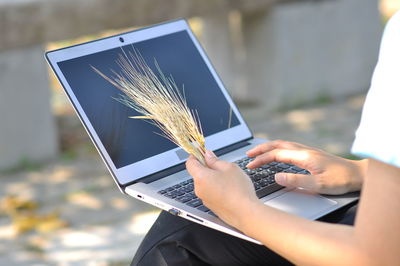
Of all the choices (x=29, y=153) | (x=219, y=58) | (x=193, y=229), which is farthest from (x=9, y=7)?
(x=193, y=229)

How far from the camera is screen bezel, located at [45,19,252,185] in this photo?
1.92 meters

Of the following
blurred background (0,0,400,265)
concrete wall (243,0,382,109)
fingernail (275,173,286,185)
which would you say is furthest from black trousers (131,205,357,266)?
concrete wall (243,0,382,109)

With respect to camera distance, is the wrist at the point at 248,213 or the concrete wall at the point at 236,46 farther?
the concrete wall at the point at 236,46

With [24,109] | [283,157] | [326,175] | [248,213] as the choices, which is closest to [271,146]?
[283,157]

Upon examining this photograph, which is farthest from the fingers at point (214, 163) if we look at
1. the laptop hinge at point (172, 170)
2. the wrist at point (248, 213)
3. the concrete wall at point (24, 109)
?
the concrete wall at point (24, 109)

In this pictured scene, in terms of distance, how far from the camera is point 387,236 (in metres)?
1.32

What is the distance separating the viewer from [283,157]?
1.86 meters

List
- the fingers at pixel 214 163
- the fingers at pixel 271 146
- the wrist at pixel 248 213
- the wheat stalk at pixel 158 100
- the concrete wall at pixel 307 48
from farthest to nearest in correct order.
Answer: the concrete wall at pixel 307 48 → the fingers at pixel 271 146 → the wheat stalk at pixel 158 100 → the fingers at pixel 214 163 → the wrist at pixel 248 213

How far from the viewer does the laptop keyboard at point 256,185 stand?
5.83 ft

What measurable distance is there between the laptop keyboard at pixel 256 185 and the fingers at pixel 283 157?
0.05m

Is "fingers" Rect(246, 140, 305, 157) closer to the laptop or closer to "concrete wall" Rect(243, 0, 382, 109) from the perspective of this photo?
the laptop

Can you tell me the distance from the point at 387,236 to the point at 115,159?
2.79 feet

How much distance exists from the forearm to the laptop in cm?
15

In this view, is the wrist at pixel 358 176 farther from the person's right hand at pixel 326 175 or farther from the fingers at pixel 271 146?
the fingers at pixel 271 146
